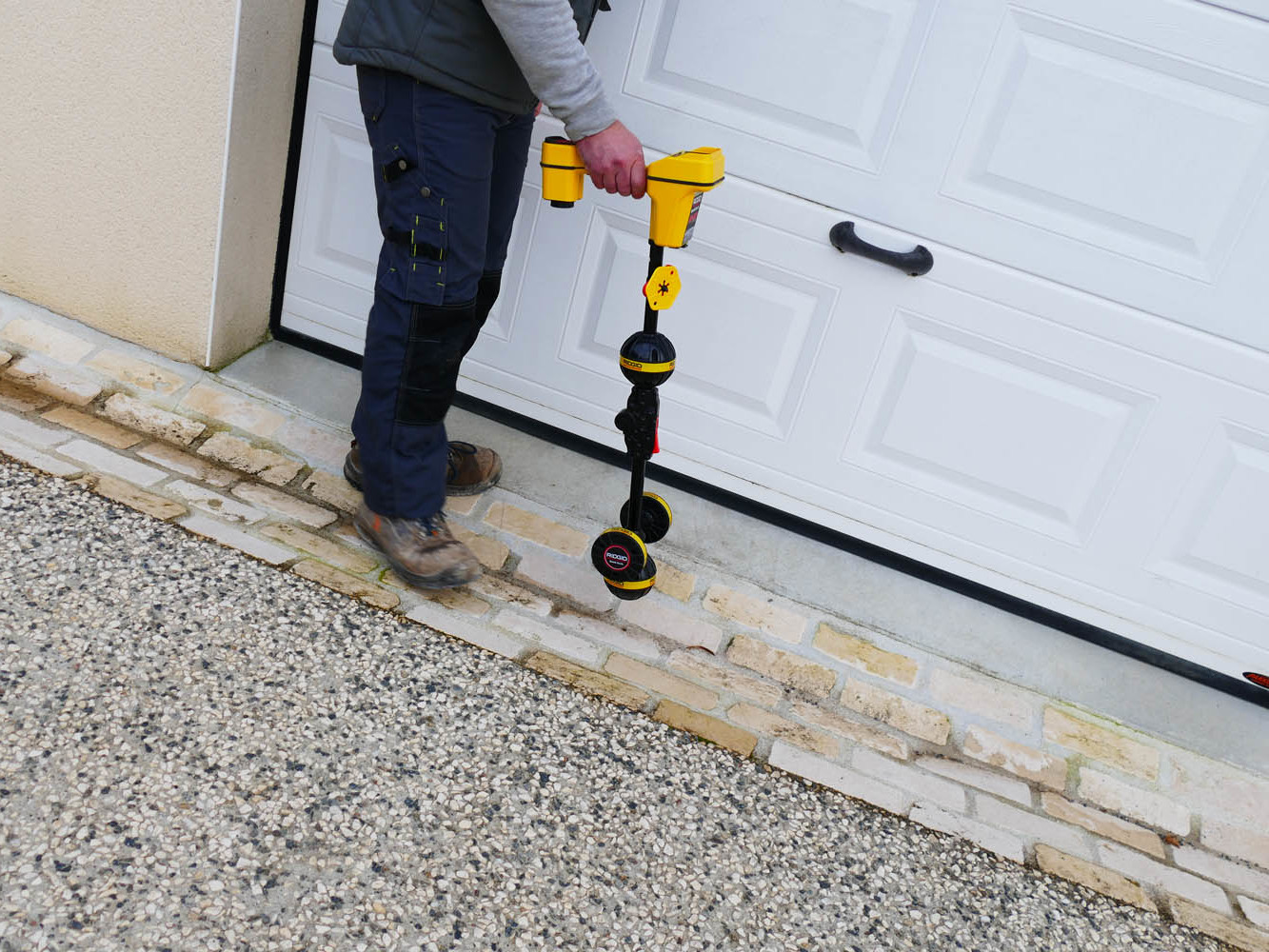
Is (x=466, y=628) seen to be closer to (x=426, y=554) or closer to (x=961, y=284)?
(x=426, y=554)

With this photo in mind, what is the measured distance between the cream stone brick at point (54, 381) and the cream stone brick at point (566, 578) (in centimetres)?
129

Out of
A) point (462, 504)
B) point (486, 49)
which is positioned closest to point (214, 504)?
point (462, 504)

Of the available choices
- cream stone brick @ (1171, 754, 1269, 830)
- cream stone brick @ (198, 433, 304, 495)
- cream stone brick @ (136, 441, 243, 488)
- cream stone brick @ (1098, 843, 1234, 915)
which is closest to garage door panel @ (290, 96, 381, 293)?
cream stone brick @ (198, 433, 304, 495)

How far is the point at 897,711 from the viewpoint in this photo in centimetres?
274

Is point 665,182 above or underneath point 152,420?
above

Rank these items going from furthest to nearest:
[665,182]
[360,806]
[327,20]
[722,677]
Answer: [327,20] → [722,677] → [665,182] → [360,806]

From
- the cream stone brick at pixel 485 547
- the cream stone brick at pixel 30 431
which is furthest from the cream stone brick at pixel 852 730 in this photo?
the cream stone brick at pixel 30 431

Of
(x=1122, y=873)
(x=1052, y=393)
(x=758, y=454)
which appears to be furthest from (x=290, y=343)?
(x=1122, y=873)

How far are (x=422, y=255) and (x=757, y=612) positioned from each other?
1260mm

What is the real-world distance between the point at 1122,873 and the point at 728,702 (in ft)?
3.00

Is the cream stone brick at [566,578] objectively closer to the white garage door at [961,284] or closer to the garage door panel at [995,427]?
the white garage door at [961,284]

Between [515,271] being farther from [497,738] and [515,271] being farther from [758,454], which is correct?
[497,738]

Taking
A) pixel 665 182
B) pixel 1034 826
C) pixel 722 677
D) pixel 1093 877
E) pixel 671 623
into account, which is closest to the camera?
pixel 665 182

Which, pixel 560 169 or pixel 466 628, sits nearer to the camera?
pixel 560 169
